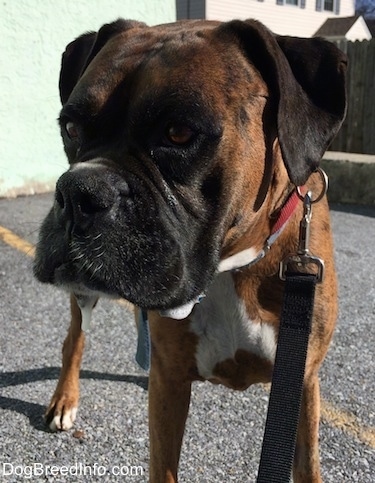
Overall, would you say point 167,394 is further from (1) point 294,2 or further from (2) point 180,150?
(1) point 294,2

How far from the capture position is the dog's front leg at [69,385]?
330 cm

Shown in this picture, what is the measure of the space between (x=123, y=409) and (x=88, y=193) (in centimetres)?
199

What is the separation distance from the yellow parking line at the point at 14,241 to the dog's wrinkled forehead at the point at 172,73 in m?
4.24

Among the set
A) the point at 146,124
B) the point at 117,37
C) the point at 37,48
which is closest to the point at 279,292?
the point at 146,124

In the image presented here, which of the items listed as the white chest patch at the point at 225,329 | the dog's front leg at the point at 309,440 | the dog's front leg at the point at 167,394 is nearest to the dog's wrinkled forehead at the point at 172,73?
the white chest patch at the point at 225,329

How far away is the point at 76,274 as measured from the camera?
189 cm

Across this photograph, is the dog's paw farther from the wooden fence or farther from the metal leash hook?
the wooden fence

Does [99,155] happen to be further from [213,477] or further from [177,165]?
[213,477]

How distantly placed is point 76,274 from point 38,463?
1.54 metres

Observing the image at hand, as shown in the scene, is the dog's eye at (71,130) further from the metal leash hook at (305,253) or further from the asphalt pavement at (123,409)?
the metal leash hook at (305,253)

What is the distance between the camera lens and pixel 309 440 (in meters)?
2.73

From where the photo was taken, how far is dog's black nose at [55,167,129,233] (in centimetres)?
183

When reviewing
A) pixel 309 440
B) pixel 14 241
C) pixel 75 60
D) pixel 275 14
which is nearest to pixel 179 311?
pixel 309 440

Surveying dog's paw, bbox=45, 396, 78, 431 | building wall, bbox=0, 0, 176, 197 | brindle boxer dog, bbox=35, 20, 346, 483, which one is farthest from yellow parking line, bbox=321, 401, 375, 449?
building wall, bbox=0, 0, 176, 197
